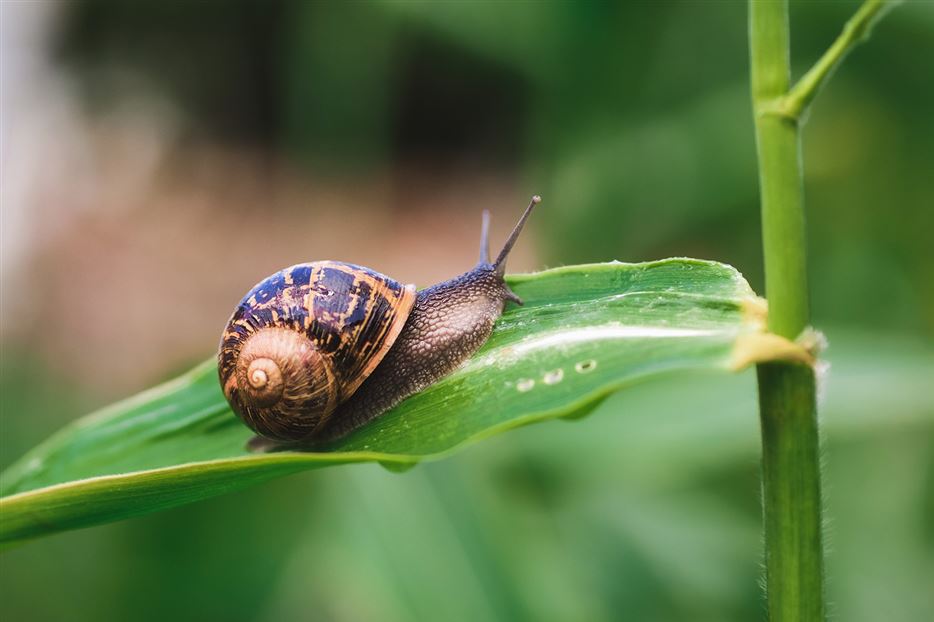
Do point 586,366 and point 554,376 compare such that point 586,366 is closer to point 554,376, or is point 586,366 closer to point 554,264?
point 554,376

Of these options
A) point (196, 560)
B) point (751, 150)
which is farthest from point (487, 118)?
point (196, 560)

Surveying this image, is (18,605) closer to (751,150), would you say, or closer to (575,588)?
(575,588)

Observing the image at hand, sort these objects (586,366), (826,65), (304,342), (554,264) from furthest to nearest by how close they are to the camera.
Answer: (554,264), (304,342), (586,366), (826,65)

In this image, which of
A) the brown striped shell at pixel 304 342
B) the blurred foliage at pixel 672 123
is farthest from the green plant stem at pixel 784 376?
the blurred foliage at pixel 672 123

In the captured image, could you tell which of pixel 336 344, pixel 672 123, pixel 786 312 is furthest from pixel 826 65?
pixel 672 123

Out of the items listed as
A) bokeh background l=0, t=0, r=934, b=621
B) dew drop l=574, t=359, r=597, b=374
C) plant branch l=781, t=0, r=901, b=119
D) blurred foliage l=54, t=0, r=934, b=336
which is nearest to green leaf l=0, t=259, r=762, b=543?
dew drop l=574, t=359, r=597, b=374

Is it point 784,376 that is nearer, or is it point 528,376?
point 784,376

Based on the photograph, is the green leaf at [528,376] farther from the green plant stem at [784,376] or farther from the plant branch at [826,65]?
the plant branch at [826,65]
